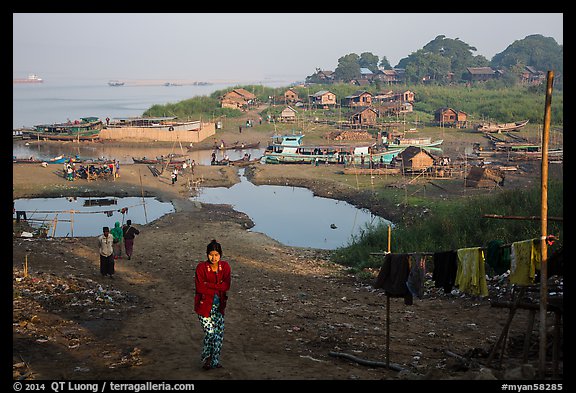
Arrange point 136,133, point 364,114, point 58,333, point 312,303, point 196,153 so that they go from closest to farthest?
point 58,333, point 312,303, point 196,153, point 136,133, point 364,114

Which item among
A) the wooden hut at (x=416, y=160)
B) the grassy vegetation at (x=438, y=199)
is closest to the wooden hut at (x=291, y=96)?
the grassy vegetation at (x=438, y=199)

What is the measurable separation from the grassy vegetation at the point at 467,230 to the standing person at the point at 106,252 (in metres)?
5.25

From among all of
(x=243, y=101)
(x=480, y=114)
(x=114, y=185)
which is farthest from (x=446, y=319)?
(x=243, y=101)

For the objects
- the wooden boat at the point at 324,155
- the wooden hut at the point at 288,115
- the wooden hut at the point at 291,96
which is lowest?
the wooden boat at the point at 324,155

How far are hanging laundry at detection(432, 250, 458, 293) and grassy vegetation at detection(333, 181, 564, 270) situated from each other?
15.1 feet

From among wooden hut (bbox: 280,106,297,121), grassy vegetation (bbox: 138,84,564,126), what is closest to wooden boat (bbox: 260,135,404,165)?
wooden hut (bbox: 280,106,297,121)

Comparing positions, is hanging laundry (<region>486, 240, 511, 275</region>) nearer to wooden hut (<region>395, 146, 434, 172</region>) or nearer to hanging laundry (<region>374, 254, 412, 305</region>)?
hanging laundry (<region>374, 254, 412, 305</region>)

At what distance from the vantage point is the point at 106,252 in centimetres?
1096

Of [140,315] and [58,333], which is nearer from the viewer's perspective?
[58,333]

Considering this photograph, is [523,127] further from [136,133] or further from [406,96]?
[136,133]

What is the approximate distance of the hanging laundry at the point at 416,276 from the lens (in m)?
6.91

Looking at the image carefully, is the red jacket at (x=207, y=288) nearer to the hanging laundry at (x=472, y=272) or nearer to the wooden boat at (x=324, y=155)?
the hanging laundry at (x=472, y=272)
